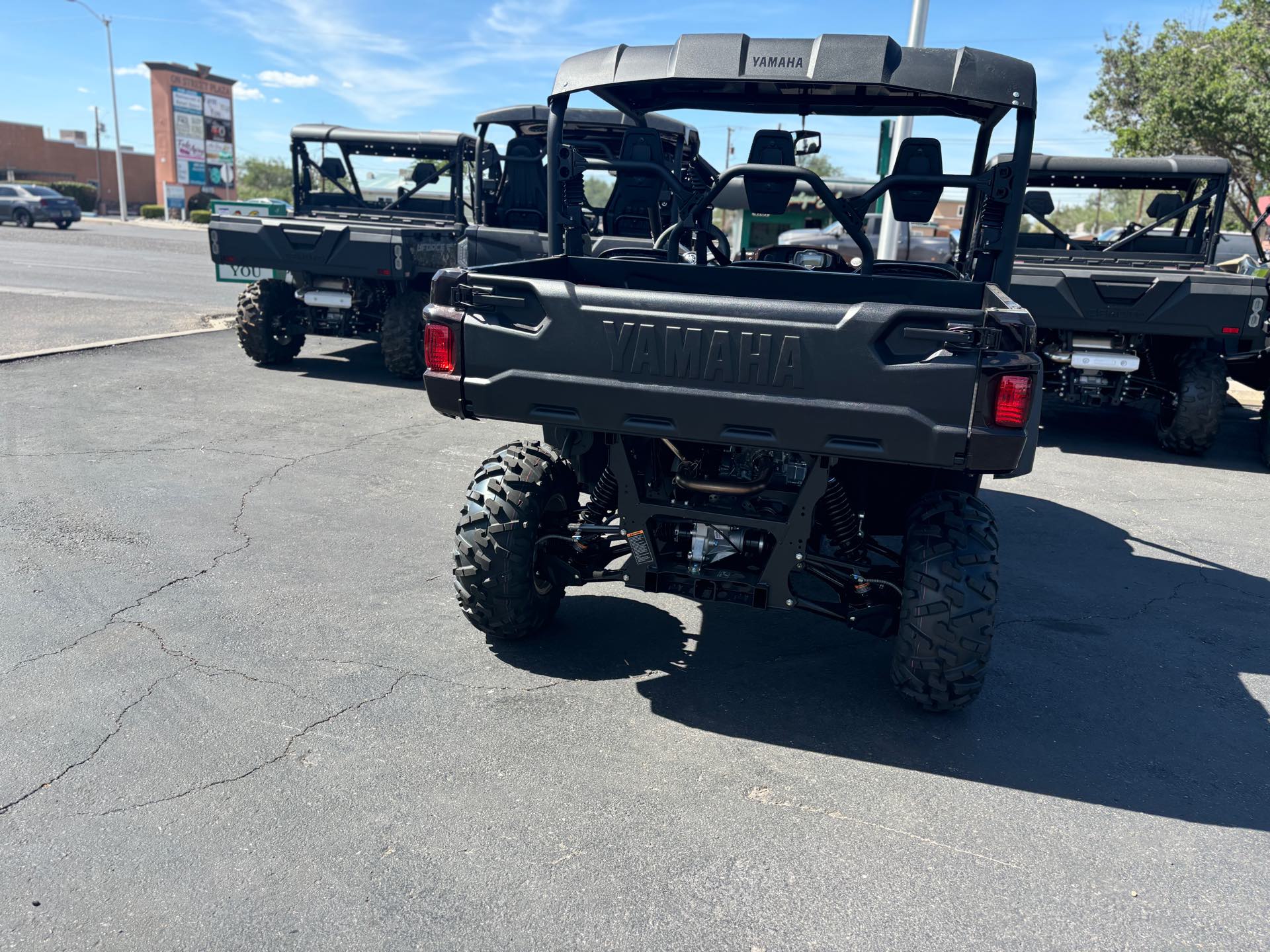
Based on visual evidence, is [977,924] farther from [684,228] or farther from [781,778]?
[684,228]

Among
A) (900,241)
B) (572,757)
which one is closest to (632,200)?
(572,757)

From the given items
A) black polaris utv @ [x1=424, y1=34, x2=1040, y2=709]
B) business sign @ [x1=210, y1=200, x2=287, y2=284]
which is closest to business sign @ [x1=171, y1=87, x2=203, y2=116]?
business sign @ [x1=210, y1=200, x2=287, y2=284]

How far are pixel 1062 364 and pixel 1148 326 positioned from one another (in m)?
0.71

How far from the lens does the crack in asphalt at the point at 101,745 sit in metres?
2.76

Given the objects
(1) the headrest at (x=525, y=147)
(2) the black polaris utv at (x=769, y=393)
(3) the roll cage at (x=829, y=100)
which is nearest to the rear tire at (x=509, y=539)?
(2) the black polaris utv at (x=769, y=393)

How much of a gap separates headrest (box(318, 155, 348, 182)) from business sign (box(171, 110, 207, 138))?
165ft

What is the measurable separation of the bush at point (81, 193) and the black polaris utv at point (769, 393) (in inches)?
2320

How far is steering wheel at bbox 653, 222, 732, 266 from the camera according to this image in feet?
15.0

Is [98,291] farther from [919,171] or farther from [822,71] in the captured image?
[822,71]

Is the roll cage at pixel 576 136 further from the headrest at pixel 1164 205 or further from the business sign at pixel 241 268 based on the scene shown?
the headrest at pixel 1164 205

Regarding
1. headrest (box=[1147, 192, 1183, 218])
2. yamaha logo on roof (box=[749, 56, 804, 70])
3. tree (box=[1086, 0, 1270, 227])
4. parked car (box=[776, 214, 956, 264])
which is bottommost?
parked car (box=[776, 214, 956, 264])

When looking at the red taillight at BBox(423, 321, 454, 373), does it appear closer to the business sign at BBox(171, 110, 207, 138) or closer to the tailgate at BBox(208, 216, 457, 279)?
the tailgate at BBox(208, 216, 457, 279)

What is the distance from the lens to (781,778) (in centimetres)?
309

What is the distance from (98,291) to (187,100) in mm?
46650
